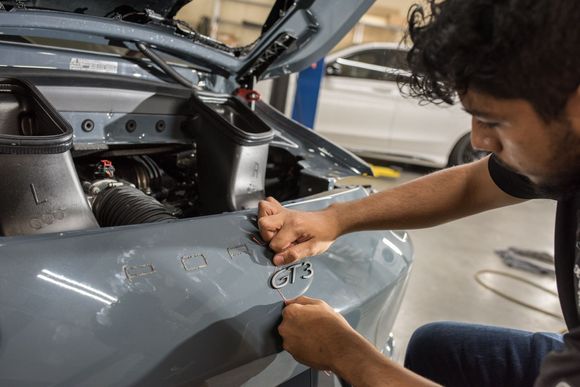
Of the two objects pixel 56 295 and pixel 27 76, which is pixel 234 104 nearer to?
pixel 27 76

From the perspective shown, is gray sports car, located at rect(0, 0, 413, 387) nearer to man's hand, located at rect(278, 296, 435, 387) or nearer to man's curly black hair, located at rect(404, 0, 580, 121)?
man's hand, located at rect(278, 296, 435, 387)

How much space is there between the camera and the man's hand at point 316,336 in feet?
2.96

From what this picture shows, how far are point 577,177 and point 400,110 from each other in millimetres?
4493

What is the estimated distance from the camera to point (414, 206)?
123cm

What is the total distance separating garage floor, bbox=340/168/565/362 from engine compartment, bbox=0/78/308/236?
121 cm

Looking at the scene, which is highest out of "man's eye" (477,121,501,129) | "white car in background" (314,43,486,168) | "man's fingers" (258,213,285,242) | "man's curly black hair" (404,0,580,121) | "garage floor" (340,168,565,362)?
"man's curly black hair" (404,0,580,121)

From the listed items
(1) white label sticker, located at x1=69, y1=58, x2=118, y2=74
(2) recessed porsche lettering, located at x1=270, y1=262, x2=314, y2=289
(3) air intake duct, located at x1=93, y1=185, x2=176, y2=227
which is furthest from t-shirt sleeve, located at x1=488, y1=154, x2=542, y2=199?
(1) white label sticker, located at x1=69, y1=58, x2=118, y2=74

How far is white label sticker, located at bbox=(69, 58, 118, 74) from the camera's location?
1395 millimetres

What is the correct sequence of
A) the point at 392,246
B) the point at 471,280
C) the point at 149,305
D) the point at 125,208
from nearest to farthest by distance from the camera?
the point at 149,305 < the point at 125,208 < the point at 392,246 < the point at 471,280

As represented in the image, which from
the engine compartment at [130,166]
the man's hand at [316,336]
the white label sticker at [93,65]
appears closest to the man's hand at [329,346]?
the man's hand at [316,336]

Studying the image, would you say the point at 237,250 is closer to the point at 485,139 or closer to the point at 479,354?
the point at 485,139

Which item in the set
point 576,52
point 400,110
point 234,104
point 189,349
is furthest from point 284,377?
point 400,110

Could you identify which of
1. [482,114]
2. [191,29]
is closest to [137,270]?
[482,114]

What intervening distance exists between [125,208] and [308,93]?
12.7 feet
